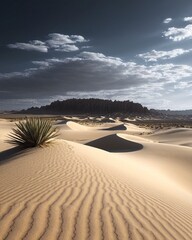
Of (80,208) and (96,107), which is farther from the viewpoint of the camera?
(96,107)

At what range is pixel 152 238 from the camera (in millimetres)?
3279

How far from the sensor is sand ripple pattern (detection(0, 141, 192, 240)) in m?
3.26

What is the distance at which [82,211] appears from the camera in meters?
3.88

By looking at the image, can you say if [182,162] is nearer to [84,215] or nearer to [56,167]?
[56,167]

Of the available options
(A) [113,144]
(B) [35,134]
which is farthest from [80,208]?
(A) [113,144]

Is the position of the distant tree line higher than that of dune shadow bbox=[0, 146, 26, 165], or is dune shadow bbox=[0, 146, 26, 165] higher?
the distant tree line

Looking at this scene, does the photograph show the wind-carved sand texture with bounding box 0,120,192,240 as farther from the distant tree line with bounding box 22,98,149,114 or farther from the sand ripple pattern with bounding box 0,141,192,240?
the distant tree line with bounding box 22,98,149,114

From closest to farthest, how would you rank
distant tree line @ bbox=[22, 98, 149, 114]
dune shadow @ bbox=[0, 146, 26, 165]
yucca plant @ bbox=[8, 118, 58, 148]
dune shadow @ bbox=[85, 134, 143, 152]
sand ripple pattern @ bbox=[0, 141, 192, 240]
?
sand ripple pattern @ bbox=[0, 141, 192, 240]
dune shadow @ bbox=[0, 146, 26, 165]
yucca plant @ bbox=[8, 118, 58, 148]
dune shadow @ bbox=[85, 134, 143, 152]
distant tree line @ bbox=[22, 98, 149, 114]

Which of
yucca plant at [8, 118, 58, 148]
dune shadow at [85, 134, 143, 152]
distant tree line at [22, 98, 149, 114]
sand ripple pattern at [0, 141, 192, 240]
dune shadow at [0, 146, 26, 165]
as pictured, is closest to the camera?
sand ripple pattern at [0, 141, 192, 240]

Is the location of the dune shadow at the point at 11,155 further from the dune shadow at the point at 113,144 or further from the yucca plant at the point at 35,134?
the dune shadow at the point at 113,144

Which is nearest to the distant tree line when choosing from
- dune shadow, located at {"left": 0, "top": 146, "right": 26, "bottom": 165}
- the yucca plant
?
the yucca plant

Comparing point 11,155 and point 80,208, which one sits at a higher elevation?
point 80,208

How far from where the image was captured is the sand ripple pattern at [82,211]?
3.26m

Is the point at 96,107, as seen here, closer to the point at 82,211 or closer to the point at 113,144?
the point at 113,144
